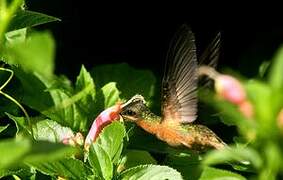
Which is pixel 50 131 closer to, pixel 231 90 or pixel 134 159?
pixel 134 159

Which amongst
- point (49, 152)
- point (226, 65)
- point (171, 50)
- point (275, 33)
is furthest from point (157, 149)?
point (49, 152)

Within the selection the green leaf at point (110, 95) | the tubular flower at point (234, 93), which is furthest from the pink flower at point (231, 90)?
the green leaf at point (110, 95)

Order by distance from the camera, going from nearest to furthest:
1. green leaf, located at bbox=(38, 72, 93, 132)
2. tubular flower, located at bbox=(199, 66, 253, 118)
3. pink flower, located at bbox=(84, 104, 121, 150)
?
tubular flower, located at bbox=(199, 66, 253, 118), pink flower, located at bbox=(84, 104, 121, 150), green leaf, located at bbox=(38, 72, 93, 132)

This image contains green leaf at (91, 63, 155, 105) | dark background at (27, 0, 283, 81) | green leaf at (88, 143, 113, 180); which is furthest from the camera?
dark background at (27, 0, 283, 81)

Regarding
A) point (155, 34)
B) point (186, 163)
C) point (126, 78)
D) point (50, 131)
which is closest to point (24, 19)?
point (50, 131)

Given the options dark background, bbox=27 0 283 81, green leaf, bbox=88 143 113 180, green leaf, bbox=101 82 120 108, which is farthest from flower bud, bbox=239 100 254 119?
dark background, bbox=27 0 283 81

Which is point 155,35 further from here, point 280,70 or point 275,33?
point 280,70

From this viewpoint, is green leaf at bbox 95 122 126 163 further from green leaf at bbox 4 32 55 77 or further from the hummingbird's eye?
green leaf at bbox 4 32 55 77
